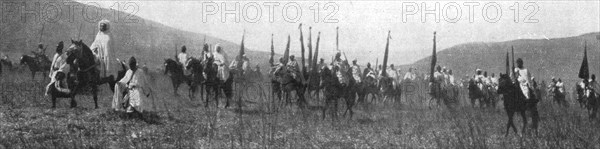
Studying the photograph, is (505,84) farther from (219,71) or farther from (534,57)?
(534,57)

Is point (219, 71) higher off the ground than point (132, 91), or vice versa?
point (219, 71)

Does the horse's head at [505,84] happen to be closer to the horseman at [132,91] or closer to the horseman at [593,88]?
the horseman at [593,88]

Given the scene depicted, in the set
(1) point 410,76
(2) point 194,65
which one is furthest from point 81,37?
(2) point 194,65

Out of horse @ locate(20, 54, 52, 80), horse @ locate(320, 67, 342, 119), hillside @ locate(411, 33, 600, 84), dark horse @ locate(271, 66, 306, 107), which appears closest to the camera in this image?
horse @ locate(320, 67, 342, 119)

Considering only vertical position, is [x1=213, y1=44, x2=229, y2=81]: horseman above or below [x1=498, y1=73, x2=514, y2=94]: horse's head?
above

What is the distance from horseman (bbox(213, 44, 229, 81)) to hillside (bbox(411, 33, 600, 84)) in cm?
6009

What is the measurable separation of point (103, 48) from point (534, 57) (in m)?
76.5

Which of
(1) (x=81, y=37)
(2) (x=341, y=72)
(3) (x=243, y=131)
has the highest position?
(1) (x=81, y=37)

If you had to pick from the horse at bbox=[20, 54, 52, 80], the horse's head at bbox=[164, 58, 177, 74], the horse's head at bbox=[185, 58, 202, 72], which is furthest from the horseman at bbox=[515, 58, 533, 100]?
the horse at bbox=[20, 54, 52, 80]

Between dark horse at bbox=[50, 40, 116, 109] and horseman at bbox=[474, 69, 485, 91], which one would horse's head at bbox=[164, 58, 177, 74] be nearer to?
dark horse at bbox=[50, 40, 116, 109]

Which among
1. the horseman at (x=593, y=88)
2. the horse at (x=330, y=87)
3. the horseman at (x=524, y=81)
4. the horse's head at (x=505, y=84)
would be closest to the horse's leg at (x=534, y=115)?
the horseman at (x=524, y=81)

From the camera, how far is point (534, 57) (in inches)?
3059

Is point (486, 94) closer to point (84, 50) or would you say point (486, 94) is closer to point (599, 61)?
point (84, 50)

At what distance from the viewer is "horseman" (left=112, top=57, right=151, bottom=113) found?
1030 centimetres
